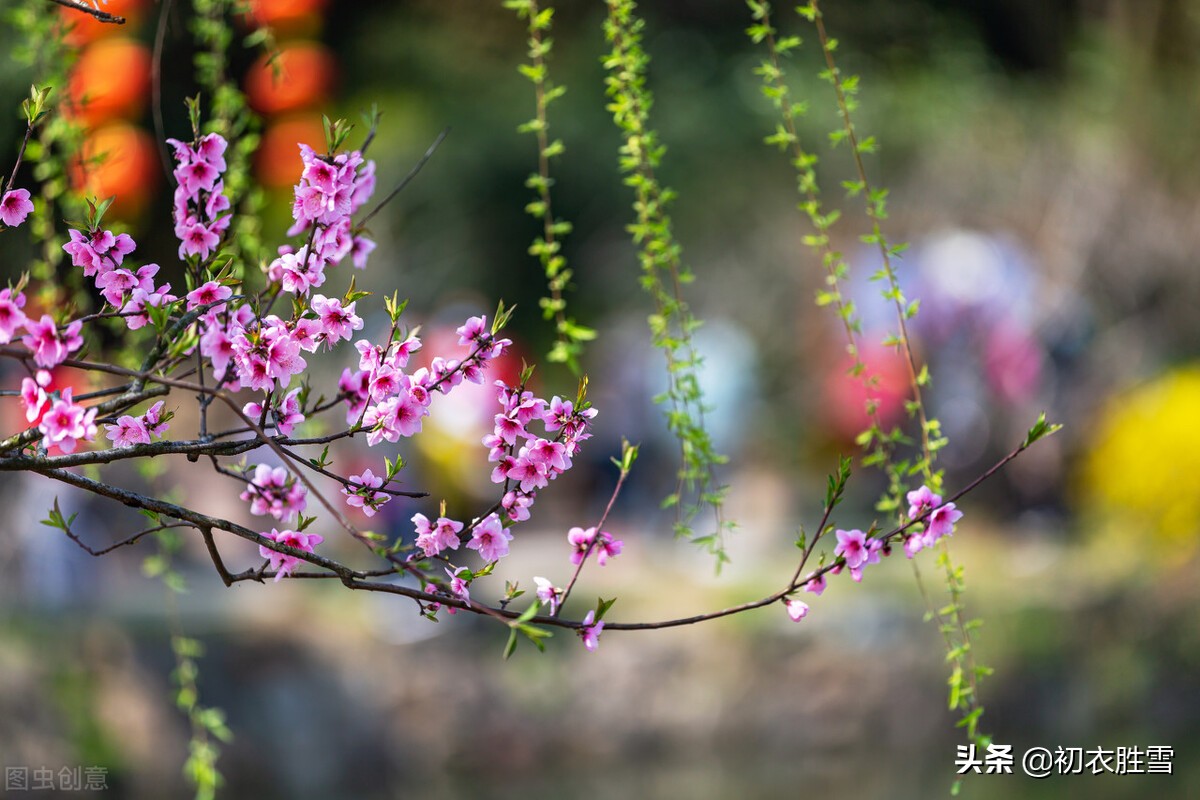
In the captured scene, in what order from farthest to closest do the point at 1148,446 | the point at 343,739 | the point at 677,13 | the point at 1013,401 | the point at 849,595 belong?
the point at 677,13
the point at 1013,401
the point at 1148,446
the point at 849,595
the point at 343,739

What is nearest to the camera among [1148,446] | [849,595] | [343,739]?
[343,739]

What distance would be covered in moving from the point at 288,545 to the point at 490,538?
20 centimetres

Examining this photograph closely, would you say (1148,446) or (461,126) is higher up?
(461,126)

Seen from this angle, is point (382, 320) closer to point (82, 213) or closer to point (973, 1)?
point (973, 1)

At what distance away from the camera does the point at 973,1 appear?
8289 millimetres

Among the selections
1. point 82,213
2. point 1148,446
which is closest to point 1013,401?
point 1148,446

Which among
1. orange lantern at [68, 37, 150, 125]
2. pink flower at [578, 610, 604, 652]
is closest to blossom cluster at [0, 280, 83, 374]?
pink flower at [578, 610, 604, 652]

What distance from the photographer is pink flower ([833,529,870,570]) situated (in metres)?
1.31

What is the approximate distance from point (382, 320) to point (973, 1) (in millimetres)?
3959

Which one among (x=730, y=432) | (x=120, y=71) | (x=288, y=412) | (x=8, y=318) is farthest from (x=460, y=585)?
(x=730, y=432)

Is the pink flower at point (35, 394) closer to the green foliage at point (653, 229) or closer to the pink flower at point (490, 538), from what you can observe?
the pink flower at point (490, 538)

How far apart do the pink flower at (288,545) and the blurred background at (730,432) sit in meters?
0.74

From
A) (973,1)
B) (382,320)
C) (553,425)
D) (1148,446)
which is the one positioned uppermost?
(973,1)

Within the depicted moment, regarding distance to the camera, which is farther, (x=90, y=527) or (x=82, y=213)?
(x=90, y=527)
